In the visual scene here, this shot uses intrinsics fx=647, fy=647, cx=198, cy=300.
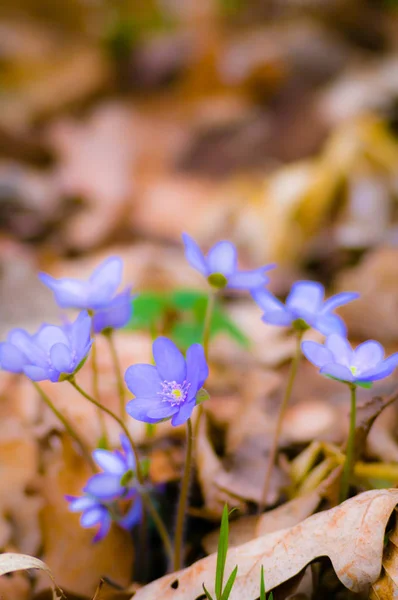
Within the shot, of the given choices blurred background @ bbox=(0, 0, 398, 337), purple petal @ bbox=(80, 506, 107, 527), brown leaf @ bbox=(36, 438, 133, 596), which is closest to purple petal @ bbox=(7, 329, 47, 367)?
purple petal @ bbox=(80, 506, 107, 527)

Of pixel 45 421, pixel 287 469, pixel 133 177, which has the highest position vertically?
pixel 287 469

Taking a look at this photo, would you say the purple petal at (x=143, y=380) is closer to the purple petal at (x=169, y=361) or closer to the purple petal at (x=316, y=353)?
the purple petal at (x=169, y=361)

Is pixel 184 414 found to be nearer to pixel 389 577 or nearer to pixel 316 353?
pixel 316 353

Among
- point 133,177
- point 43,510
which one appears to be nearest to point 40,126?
point 133,177

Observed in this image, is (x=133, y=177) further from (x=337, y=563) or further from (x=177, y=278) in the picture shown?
(x=337, y=563)

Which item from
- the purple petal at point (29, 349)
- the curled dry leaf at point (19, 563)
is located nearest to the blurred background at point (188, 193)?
the curled dry leaf at point (19, 563)

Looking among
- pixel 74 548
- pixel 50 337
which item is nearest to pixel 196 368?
pixel 50 337
